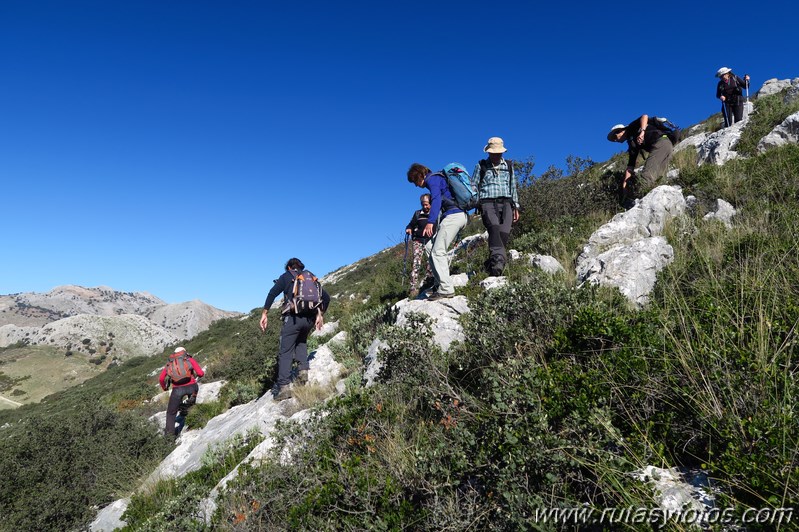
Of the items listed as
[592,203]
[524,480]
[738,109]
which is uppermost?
[738,109]

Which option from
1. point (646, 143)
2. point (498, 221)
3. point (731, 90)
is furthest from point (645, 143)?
point (731, 90)

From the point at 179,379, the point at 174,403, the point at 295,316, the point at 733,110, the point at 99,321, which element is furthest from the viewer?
the point at 99,321

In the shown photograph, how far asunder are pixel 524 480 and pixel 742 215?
583cm

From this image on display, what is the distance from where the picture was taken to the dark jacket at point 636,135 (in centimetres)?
849

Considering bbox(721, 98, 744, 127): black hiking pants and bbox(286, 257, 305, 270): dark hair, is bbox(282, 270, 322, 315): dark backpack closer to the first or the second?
bbox(286, 257, 305, 270): dark hair

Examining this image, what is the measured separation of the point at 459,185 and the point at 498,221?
109cm

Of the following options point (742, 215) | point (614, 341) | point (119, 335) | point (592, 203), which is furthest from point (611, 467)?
point (119, 335)

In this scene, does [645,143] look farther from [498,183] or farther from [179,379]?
[179,379]

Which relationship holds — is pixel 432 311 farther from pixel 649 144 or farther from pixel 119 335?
pixel 119 335

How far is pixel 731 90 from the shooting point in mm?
11195

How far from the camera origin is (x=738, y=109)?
11.3m

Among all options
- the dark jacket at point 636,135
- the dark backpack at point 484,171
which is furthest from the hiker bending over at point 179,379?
the dark jacket at point 636,135

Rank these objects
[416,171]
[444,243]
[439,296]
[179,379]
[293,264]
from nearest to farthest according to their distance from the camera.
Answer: [444,243], [439,296], [416,171], [293,264], [179,379]

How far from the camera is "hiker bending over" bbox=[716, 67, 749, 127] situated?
11148 millimetres
